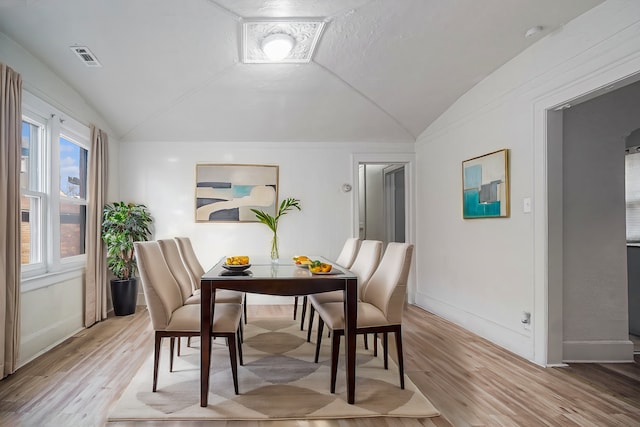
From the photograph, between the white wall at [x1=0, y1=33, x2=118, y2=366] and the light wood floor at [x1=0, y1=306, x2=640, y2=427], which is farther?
the white wall at [x1=0, y1=33, x2=118, y2=366]

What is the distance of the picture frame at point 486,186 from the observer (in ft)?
10.7

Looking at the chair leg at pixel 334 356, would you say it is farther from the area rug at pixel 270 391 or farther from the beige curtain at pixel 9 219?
the beige curtain at pixel 9 219

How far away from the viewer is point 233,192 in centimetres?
503

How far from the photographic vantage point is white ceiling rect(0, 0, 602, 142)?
2703 millimetres

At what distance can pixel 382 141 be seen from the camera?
518 cm

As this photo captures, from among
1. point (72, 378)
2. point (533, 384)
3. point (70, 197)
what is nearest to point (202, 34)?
point (70, 197)

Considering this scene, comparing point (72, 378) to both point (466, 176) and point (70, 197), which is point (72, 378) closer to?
point (70, 197)

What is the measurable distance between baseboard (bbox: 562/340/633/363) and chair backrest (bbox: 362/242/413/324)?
1.57 metres

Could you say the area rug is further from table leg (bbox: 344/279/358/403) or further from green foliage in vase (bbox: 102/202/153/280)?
green foliage in vase (bbox: 102/202/153/280)

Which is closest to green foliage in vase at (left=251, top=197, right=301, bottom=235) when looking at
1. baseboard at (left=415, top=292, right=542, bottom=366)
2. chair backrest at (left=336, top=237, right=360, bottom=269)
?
chair backrest at (left=336, top=237, right=360, bottom=269)

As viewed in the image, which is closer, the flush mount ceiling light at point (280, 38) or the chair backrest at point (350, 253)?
the flush mount ceiling light at point (280, 38)

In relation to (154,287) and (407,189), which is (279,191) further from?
(154,287)

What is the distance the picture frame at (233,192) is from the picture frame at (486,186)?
8.08ft

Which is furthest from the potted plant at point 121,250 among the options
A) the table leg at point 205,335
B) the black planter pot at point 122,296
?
the table leg at point 205,335
